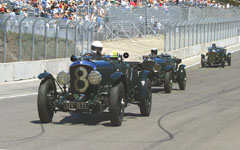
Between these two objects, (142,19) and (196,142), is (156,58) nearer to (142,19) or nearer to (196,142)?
(196,142)

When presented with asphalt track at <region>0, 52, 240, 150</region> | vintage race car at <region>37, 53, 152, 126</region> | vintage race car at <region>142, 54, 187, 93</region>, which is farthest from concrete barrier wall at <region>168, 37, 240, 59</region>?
vintage race car at <region>37, 53, 152, 126</region>

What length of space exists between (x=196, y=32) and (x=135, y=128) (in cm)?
3242

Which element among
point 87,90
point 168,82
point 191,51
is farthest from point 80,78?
point 191,51

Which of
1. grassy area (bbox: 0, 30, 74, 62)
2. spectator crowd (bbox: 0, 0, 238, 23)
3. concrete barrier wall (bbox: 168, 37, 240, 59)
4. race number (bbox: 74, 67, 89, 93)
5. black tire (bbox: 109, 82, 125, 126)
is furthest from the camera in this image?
concrete barrier wall (bbox: 168, 37, 240, 59)

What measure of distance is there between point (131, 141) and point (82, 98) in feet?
6.52

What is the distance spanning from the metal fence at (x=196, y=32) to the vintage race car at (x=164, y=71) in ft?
50.4

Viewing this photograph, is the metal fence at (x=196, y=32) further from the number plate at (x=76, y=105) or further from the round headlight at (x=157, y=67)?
the number plate at (x=76, y=105)

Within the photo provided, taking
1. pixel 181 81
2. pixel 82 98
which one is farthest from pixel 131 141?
pixel 181 81

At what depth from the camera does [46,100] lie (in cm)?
1087

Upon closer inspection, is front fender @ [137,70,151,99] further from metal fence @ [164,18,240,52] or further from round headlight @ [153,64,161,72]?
metal fence @ [164,18,240,52]

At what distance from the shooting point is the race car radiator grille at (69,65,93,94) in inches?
428

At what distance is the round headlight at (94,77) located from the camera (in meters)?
10.6

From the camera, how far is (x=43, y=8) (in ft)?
98.5

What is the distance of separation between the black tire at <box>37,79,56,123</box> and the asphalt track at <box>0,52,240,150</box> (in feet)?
0.61
